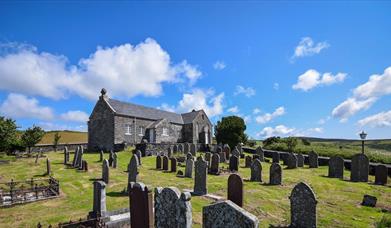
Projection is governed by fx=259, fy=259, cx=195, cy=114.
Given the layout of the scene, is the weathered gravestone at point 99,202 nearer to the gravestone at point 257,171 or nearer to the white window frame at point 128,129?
the gravestone at point 257,171

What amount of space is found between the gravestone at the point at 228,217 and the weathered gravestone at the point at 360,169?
17.7 metres

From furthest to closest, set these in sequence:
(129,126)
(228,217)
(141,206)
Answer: (129,126) → (141,206) → (228,217)

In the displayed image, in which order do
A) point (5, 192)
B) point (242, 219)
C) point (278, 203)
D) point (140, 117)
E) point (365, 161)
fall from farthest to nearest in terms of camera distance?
point (140, 117) < point (365, 161) < point (5, 192) < point (278, 203) < point (242, 219)

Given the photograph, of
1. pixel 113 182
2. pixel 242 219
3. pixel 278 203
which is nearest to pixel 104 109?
pixel 113 182

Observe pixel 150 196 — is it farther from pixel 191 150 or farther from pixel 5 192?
pixel 191 150

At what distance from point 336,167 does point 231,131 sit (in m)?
24.2

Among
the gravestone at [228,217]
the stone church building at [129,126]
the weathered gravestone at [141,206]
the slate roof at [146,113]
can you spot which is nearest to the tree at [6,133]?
the stone church building at [129,126]

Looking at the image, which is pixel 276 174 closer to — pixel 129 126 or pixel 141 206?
pixel 141 206

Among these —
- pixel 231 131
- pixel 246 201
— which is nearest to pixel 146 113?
pixel 231 131

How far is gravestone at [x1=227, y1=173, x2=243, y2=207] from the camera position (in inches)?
383

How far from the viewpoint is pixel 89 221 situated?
838 cm

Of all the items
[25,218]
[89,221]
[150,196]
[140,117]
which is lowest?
[25,218]

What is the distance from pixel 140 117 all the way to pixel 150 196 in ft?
115

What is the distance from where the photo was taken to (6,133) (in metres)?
31.4
